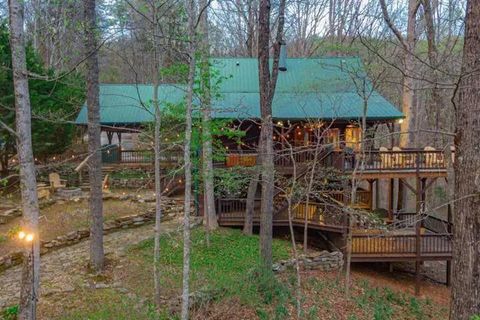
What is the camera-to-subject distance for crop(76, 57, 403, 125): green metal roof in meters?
15.3

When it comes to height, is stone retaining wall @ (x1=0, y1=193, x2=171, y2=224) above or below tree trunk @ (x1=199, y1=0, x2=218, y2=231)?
below

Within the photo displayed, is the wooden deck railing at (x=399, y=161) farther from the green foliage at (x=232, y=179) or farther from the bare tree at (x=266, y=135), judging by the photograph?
the bare tree at (x=266, y=135)

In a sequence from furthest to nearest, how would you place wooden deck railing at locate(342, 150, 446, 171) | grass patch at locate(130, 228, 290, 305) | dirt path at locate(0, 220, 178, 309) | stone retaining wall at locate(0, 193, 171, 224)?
wooden deck railing at locate(342, 150, 446, 171)
stone retaining wall at locate(0, 193, 171, 224)
grass patch at locate(130, 228, 290, 305)
dirt path at locate(0, 220, 178, 309)

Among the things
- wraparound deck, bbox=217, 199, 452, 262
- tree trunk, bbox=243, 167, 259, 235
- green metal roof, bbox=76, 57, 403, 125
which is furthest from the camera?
green metal roof, bbox=76, 57, 403, 125

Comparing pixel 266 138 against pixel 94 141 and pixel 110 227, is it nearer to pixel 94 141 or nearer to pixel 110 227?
pixel 94 141

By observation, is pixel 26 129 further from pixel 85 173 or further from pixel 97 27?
pixel 85 173

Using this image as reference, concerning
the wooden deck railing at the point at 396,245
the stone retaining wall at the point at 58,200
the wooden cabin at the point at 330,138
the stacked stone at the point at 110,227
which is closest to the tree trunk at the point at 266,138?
the wooden cabin at the point at 330,138

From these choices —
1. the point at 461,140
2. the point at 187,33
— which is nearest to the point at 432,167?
the point at 461,140

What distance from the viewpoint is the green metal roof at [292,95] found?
50.2 feet

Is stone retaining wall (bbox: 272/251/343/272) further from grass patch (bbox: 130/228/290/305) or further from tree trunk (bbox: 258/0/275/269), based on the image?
tree trunk (bbox: 258/0/275/269)

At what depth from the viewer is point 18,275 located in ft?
27.2

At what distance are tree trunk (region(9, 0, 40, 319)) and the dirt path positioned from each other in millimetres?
2379

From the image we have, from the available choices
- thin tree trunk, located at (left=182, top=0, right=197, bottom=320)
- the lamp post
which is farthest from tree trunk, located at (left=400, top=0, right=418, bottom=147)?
the lamp post

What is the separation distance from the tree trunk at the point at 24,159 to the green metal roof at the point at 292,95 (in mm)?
9633
